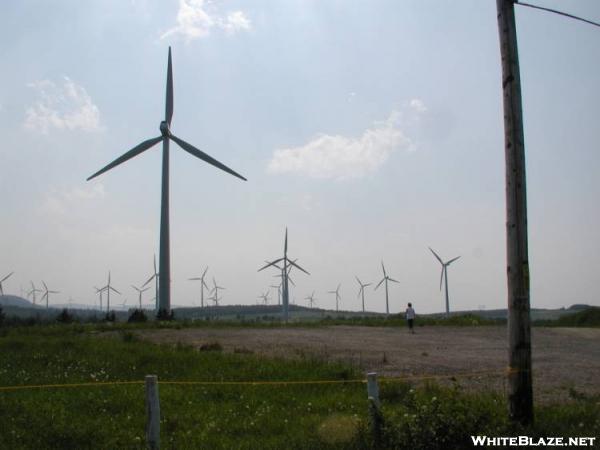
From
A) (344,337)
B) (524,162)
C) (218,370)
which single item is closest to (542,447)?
(524,162)

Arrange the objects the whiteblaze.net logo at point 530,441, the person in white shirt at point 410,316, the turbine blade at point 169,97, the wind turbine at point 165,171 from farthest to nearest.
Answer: the turbine blade at point 169,97 < the wind turbine at point 165,171 < the person in white shirt at point 410,316 < the whiteblaze.net logo at point 530,441

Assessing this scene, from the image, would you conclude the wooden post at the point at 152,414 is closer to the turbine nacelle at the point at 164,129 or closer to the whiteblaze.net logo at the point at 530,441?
the whiteblaze.net logo at the point at 530,441

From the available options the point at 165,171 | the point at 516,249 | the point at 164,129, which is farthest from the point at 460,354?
the point at 164,129

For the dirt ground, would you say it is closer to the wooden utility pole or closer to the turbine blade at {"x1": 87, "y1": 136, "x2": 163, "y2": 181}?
the wooden utility pole

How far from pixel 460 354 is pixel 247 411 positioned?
13.0m

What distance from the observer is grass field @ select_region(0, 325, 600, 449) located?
8.25 metres

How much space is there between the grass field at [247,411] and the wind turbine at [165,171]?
2951cm

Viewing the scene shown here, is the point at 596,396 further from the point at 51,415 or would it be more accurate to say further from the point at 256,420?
the point at 51,415

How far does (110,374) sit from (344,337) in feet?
54.3

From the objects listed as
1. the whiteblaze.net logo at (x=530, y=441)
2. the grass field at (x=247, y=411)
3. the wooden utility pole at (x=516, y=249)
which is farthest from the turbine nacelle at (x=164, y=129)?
the whiteblaze.net logo at (x=530, y=441)

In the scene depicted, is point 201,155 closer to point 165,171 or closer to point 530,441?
point 165,171

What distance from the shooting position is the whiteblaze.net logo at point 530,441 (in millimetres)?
7930

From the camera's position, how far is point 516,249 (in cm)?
877

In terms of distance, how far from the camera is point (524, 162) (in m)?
9.05
